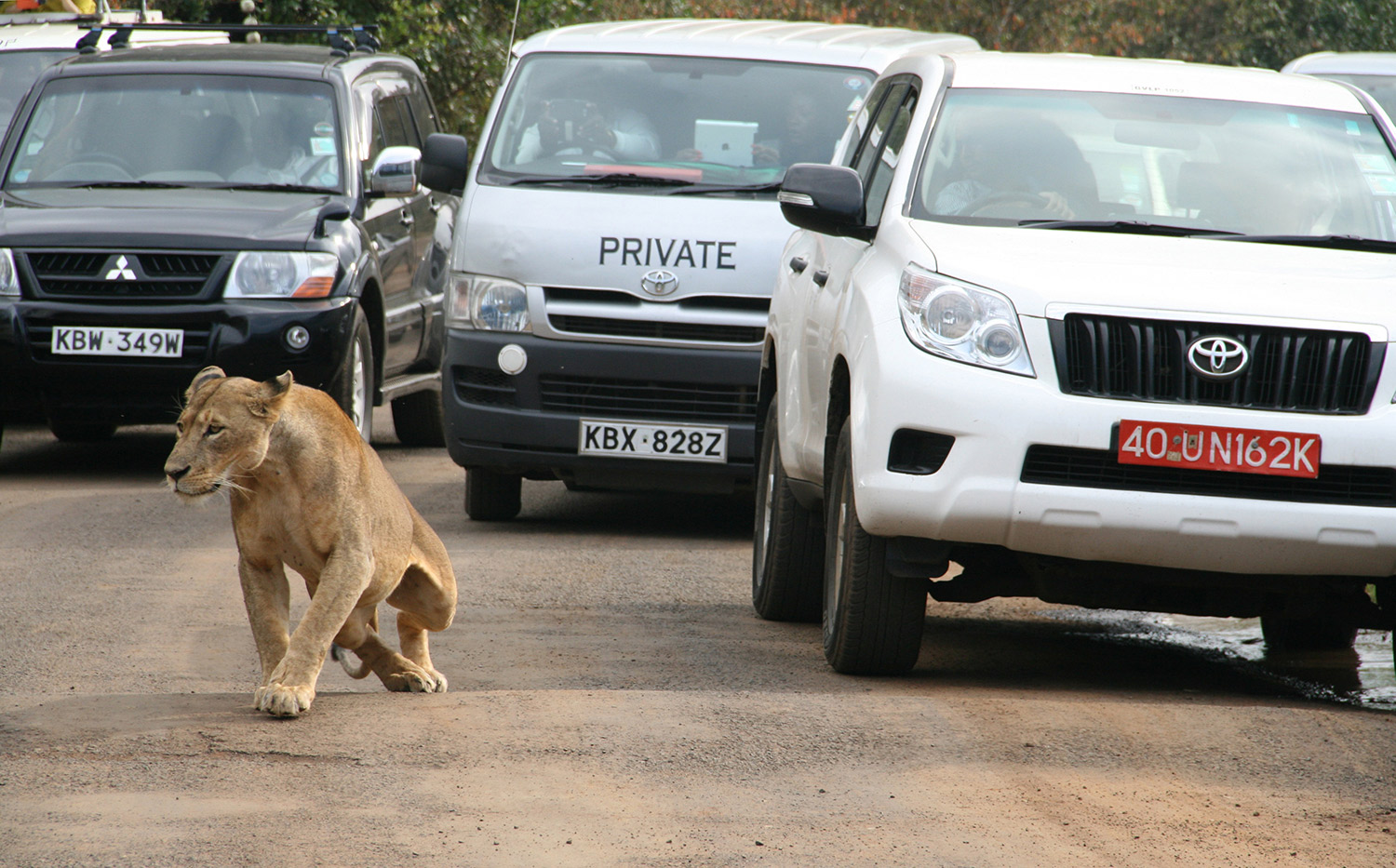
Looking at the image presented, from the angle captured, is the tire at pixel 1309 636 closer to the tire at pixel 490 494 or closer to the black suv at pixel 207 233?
the tire at pixel 490 494

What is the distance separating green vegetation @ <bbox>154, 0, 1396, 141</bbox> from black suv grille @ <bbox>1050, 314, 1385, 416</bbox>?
12.1 metres

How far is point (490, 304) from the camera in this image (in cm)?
927

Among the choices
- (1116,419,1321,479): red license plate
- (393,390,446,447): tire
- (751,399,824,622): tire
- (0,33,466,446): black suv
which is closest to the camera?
(1116,419,1321,479): red license plate

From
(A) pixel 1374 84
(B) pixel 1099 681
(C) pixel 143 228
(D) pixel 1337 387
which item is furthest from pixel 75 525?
(A) pixel 1374 84

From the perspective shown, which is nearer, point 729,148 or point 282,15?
point 729,148

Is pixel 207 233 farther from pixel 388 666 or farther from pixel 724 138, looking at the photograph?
pixel 388 666

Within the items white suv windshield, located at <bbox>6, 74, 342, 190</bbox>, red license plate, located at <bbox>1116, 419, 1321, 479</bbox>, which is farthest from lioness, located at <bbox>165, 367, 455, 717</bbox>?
white suv windshield, located at <bbox>6, 74, 342, 190</bbox>

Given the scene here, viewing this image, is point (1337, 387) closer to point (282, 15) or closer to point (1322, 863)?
point (1322, 863)

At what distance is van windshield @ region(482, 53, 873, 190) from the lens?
9570mm

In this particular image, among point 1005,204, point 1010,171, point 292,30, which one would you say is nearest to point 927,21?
point 292,30

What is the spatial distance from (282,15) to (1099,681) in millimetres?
15344

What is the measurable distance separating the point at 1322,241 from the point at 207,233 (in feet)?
20.0

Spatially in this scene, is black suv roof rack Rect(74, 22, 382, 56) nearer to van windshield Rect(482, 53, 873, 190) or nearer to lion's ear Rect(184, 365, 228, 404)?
van windshield Rect(482, 53, 873, 190)

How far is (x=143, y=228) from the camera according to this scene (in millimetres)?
10281
